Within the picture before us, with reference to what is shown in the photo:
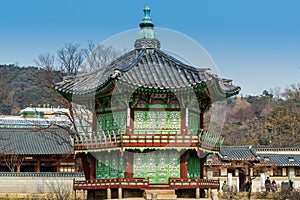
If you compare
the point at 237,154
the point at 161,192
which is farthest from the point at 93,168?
the point at 237,154

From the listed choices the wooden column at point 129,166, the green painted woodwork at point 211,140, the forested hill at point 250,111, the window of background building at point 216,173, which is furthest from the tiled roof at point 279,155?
the wooden column at point 129,166

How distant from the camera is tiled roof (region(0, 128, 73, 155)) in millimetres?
48906

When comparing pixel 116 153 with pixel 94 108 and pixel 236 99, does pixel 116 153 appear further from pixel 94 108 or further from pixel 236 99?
pixel 236 99

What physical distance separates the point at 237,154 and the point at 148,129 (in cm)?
2842

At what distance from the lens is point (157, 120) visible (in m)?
26.8

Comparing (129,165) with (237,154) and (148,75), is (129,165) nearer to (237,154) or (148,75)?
(148,75)

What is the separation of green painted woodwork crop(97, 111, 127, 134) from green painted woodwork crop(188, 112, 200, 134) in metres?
3.06

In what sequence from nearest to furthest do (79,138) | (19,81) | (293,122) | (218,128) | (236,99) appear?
(79,138) < (218,128) < (293,122) < (236,99) < (19,81)

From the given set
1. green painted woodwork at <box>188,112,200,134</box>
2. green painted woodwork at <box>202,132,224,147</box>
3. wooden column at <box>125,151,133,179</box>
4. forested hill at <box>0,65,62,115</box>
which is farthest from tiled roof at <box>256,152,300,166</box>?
forested hill at <box>0,65,62,115</box>

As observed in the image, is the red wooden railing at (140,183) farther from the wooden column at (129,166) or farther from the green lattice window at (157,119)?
the green lattice window at (157,119)

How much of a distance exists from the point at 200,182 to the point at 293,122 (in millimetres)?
50841

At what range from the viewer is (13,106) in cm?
11844

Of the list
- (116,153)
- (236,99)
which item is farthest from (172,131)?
(236,99)

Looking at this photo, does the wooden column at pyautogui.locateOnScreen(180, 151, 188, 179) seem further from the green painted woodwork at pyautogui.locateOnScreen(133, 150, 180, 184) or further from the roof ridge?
the roof ridge
